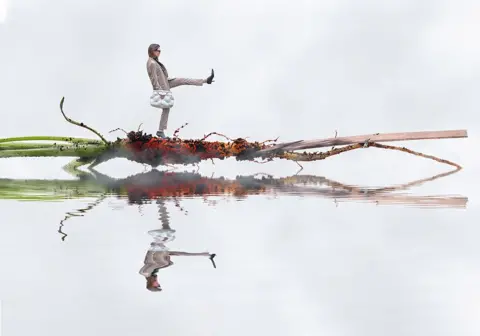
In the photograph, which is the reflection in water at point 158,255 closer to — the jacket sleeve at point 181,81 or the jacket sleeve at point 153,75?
the jacket sleeve at point 153,75

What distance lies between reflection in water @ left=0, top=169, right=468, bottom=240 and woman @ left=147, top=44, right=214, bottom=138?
2.88 feet

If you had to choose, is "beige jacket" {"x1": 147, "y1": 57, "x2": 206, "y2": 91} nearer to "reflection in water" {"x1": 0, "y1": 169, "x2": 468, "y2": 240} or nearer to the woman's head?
the woman's head

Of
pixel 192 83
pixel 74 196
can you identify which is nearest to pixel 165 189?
pixel 74 196

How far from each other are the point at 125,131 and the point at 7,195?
277cm

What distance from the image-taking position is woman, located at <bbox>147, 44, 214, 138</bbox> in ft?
28.6

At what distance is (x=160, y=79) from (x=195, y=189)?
8.11 feet

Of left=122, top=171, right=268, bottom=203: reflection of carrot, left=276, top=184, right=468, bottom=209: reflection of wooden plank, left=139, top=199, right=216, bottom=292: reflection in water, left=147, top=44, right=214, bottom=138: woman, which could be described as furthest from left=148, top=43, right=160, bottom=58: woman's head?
left=139, top=199, right=216, bottom=292: reflection in water

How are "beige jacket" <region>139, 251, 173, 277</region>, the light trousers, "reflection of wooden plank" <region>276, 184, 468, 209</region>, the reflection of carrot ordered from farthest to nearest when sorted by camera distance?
the light trousers < the reflection of carrot < "reflection of wooden plank" <region>276, 184, 468, 209</region> < "beige jacket" <region>139, 251, 173, 277</region>

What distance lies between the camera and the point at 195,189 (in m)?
6.77

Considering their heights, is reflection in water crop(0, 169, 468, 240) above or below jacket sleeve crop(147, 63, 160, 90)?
below

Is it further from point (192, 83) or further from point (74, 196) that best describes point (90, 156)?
point (74, 196)

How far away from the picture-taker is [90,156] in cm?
916

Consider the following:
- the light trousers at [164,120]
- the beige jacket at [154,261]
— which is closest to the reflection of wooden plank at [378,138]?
the light trousers at [164,120]

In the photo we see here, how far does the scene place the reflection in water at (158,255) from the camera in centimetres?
348
